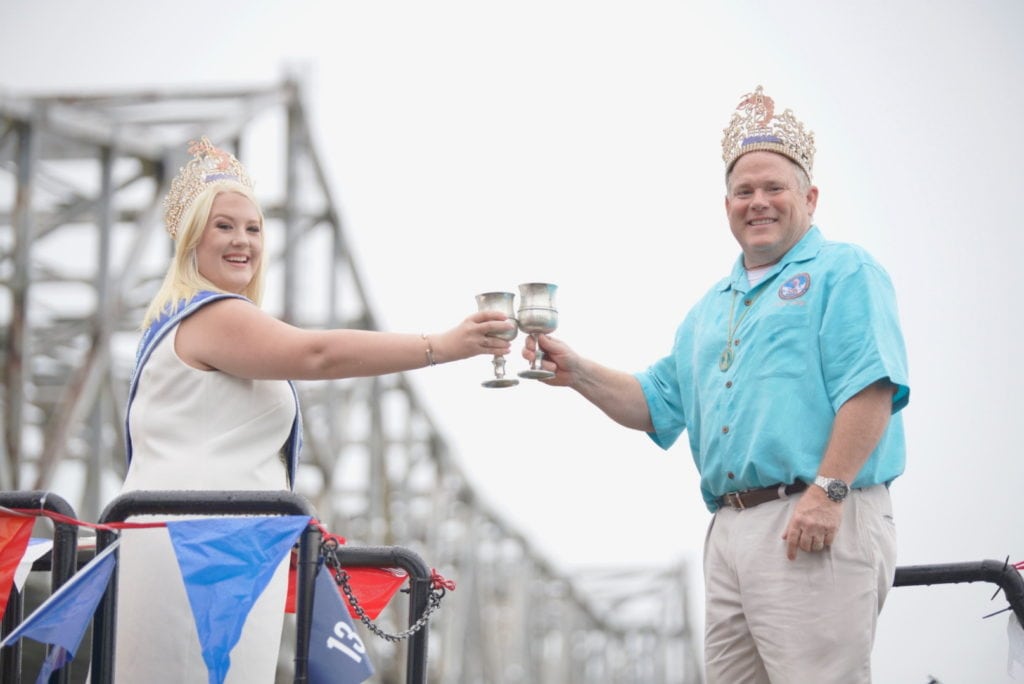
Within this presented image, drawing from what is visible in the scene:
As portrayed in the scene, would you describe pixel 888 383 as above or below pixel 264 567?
above

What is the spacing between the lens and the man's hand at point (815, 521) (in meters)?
4.23

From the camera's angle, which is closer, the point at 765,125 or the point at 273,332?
the point at 273,332

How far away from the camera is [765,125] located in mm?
4699

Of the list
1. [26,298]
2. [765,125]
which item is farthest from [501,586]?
[765,125]

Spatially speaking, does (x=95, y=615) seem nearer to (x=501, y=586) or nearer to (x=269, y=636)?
(x=269, y=636)

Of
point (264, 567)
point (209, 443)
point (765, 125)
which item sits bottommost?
point (264, 567)

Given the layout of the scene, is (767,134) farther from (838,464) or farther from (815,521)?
(815,521)

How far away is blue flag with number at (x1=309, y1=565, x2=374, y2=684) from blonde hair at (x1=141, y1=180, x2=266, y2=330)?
1.01 m

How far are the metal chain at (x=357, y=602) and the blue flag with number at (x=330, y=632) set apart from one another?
49mm

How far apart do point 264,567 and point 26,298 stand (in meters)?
8.34

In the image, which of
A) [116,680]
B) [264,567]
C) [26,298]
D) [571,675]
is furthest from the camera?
[571,675]

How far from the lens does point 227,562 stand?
3621mm

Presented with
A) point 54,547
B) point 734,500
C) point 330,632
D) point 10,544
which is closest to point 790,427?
point 734,500

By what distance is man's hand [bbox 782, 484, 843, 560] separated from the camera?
4227 mm
